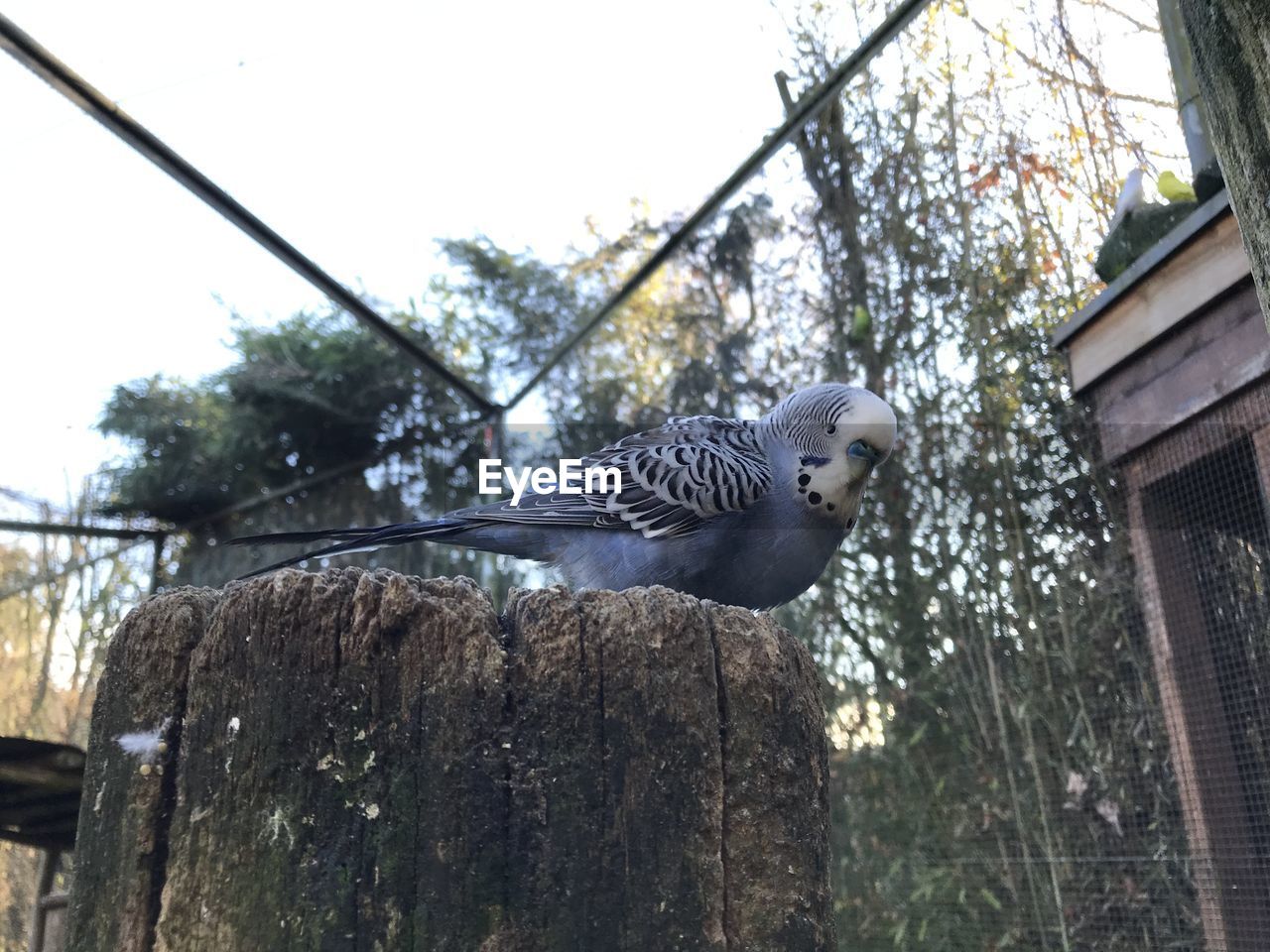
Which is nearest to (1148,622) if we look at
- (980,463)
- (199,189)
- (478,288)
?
(980,463)

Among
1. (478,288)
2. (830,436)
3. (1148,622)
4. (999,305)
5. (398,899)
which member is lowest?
(398,899)

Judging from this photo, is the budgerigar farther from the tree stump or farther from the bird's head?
the tree stump

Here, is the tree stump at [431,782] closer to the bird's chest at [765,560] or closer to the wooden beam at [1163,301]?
the bird's chest at [765,560]

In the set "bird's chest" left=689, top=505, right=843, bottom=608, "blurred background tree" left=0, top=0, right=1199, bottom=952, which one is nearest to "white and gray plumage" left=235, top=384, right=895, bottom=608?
"bird's chest" left=689, top=505, right=843, bottom=608

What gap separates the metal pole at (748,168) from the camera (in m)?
2.35

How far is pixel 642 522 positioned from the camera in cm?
178

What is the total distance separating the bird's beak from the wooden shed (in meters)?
0.76

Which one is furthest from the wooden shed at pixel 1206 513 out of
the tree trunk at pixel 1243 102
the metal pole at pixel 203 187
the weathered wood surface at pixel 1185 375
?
the metal pole at pixel 203 187

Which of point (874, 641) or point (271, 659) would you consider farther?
point (874, 641)

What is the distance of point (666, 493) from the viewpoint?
5.87ft

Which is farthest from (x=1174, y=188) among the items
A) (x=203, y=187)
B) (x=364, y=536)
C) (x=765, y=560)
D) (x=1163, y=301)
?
(x=203, y=187)

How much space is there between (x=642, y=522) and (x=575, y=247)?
1.19 metres

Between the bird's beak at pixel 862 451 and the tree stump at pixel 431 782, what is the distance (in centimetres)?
97

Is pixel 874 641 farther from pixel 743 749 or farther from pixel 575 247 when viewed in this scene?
pixel 743 749
